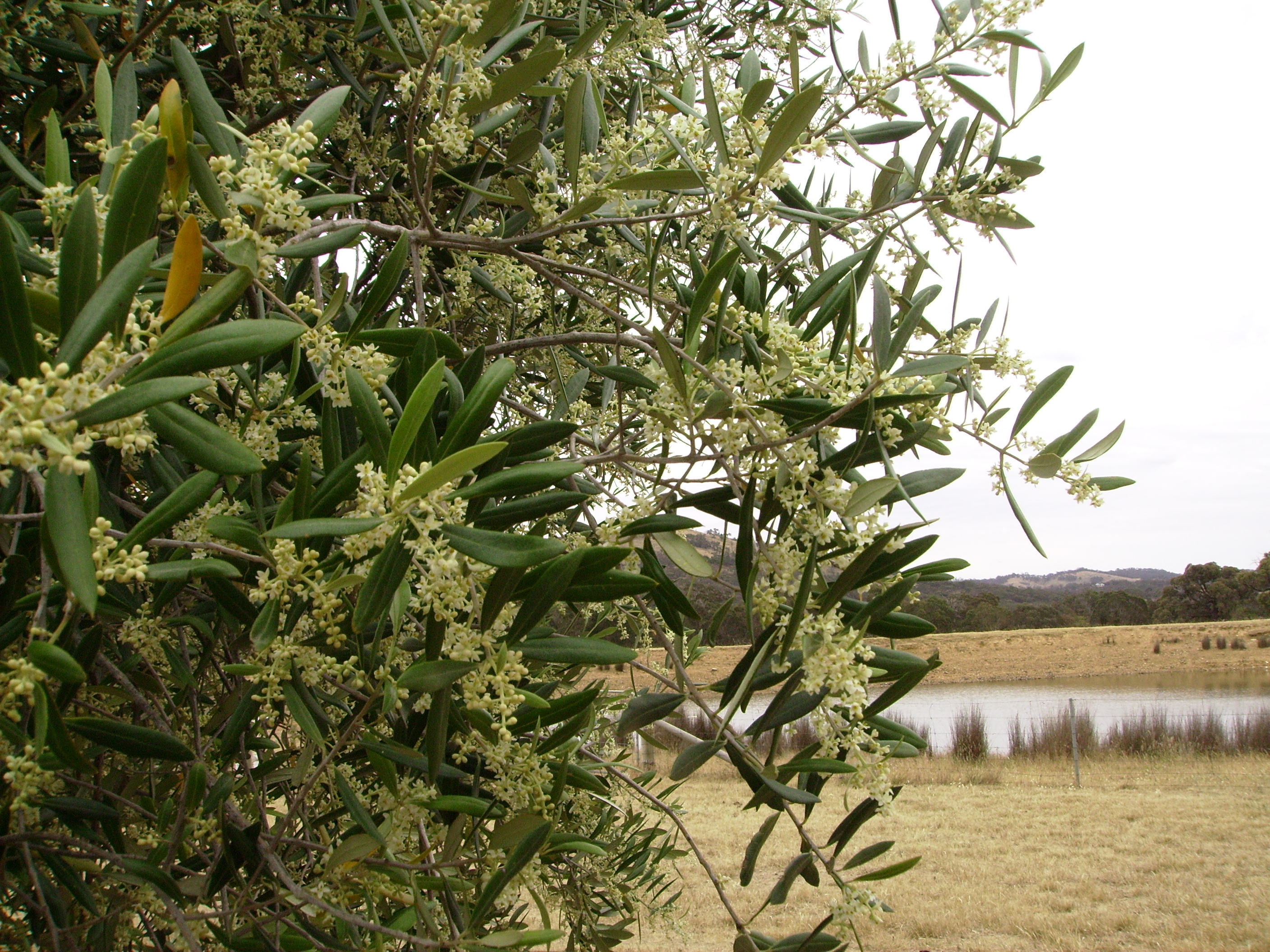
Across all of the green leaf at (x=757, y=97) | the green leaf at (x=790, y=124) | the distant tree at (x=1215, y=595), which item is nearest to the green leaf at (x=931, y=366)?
the green leaf at (x=790, y=124)

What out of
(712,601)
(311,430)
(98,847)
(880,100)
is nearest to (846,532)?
(311,430)

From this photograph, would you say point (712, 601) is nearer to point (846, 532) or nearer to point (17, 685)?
point (846, 532)

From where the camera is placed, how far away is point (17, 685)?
28.5 inches

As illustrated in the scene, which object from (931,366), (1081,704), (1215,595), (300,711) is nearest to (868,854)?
(931,366)

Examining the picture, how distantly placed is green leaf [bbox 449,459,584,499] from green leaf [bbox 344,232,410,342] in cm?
26

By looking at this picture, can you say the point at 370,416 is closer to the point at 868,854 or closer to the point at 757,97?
the point at 757,97

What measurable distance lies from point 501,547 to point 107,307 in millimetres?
380

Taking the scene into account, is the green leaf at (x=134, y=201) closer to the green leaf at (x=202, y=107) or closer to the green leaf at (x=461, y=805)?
the green leaf at (x=202, y=107)

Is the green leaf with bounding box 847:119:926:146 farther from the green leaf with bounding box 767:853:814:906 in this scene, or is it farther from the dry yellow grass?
the dry yellow grass

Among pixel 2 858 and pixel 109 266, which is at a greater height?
pixel 109 266

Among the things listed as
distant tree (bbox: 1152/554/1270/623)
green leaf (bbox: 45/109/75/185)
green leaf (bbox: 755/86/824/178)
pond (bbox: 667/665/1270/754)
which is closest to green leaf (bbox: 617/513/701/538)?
green leaf (bbox: 755/86/824/178)

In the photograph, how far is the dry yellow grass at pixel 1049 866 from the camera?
237 inches

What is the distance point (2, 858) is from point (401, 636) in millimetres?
657

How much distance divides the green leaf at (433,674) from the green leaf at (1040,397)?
856mm
